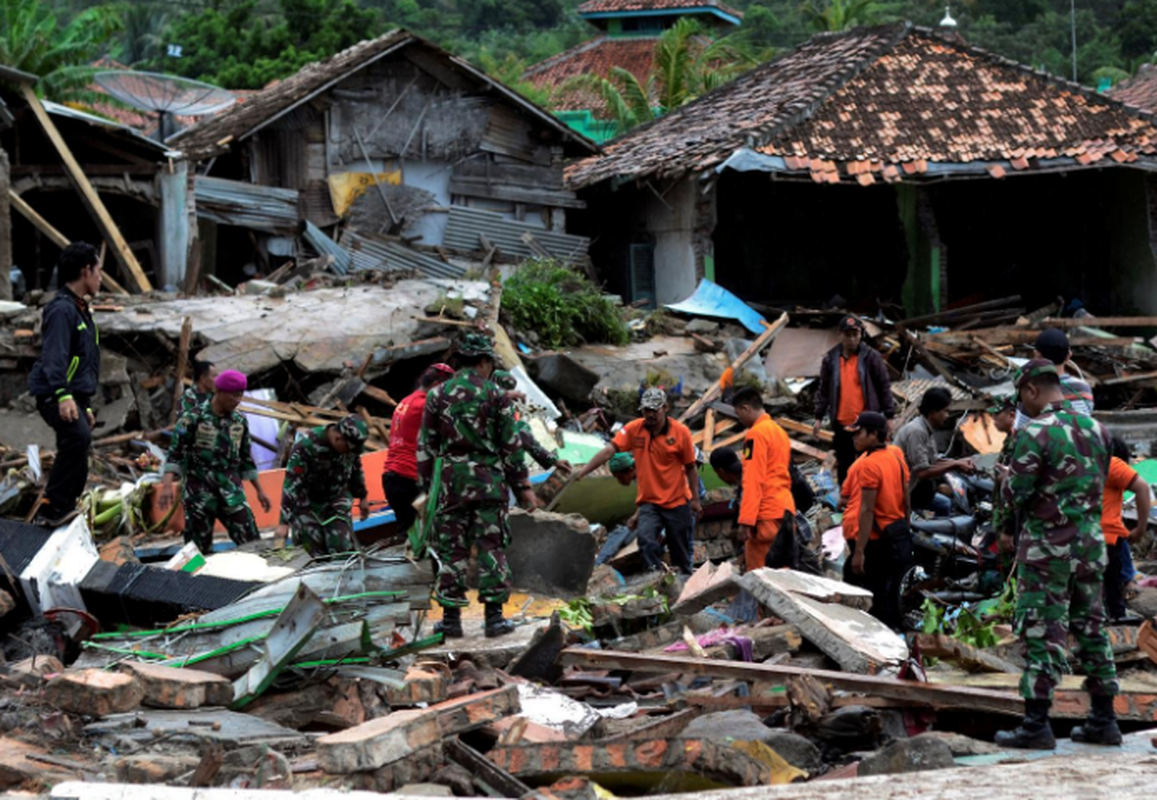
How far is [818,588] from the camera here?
8586 millimetres

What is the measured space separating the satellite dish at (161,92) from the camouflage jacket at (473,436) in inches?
585

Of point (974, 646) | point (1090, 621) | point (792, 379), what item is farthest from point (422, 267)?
point (1090, 621)

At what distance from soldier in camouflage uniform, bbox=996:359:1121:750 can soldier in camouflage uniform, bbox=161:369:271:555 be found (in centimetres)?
562

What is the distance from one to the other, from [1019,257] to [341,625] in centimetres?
2002

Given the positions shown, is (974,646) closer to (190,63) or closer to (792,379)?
(792,379)

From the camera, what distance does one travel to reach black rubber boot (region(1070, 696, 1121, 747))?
6582 mm

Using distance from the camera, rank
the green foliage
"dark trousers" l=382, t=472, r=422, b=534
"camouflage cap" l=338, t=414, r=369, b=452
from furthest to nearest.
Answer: the green foliage → "dark trousers" l=382, t=472, r=422, b=534 → "camouflage cap" l=338, t=414, r=369, b=452

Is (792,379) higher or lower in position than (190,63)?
lower

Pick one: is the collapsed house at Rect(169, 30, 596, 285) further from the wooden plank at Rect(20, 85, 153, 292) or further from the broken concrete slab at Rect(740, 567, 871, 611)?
the broken concrete slab at Rect(740, 567, 871, 611)

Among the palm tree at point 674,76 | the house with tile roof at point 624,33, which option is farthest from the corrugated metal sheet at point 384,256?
the house with tile roof at point 624,33

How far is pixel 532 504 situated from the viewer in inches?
337

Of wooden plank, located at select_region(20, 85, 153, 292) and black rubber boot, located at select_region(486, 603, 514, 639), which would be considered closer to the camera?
black rubber boot, located at select_region(486, 603, 514, 639)

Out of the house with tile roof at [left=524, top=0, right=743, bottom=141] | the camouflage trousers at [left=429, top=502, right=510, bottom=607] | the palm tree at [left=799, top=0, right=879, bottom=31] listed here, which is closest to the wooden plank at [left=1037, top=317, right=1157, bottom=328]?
the camouflage trousers at [left=429, top=502, right=510, bottom=607]

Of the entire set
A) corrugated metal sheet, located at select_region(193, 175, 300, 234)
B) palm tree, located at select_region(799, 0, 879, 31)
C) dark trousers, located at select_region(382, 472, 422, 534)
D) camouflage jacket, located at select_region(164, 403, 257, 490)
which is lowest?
dark trousers, located at select_region(382, 472, 422, 534)
